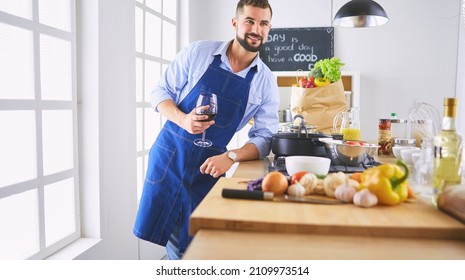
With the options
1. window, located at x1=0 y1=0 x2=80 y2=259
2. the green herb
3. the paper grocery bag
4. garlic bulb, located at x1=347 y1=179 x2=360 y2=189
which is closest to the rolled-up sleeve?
window, located at x1=0 y1=0 x2=80 y2=259

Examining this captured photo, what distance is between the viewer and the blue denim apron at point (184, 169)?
175 cm

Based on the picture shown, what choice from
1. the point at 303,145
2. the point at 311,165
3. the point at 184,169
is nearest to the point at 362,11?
the point at 303,145

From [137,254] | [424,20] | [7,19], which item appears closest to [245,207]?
[7,19]

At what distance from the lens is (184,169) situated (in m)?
1.74

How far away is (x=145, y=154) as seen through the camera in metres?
2.97

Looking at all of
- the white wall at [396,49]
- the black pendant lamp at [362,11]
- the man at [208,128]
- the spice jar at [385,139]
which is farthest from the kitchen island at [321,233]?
the white wall at [396,49]

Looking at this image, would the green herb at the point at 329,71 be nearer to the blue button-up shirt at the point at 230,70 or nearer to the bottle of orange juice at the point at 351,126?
the bottle of orange juice at the point at 351,126

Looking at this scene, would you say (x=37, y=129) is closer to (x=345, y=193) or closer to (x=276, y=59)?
(x=345, y=193)

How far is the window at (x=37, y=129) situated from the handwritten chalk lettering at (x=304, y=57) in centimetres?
271

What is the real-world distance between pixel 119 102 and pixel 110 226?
26.6 inches

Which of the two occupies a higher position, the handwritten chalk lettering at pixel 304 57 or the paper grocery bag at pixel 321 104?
the handwritten chalk lettering at pixel 304 57

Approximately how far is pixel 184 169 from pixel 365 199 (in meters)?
0.98

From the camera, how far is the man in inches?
68.8

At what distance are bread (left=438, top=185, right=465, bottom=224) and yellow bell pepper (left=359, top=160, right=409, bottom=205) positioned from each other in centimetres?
8
